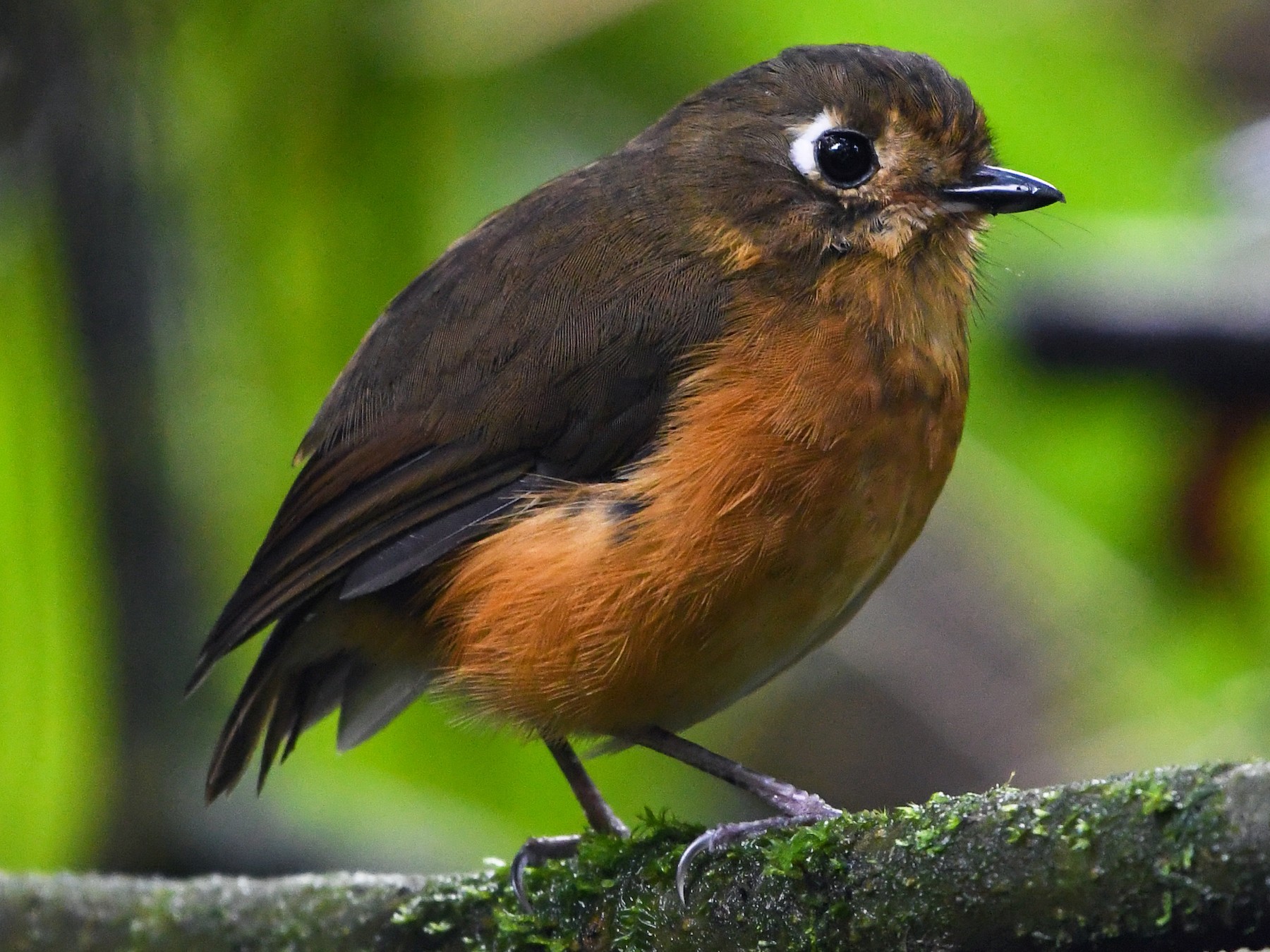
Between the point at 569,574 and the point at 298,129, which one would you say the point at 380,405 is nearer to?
the point at 569,574

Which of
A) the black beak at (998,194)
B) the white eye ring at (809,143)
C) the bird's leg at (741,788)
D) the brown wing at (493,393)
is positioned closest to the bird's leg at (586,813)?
the bird's leg at (741,788)

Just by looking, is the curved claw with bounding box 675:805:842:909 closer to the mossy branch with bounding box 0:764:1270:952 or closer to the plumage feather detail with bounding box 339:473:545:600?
the mossy branch with bounding box 0:764:1270:952

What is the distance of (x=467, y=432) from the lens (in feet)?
11.7

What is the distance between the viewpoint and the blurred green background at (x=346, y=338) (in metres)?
4.50

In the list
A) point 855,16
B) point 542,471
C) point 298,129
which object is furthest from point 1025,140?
point 542,471

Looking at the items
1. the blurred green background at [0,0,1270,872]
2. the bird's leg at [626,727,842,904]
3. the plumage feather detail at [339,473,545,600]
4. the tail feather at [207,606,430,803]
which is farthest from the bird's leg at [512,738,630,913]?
the blurred green background at [0,0,1270,872]

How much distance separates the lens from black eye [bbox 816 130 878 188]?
352 cm

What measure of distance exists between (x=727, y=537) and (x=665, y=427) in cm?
35

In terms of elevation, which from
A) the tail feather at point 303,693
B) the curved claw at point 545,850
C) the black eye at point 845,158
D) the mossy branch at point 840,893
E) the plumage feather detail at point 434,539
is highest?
the black eye at point 845,158

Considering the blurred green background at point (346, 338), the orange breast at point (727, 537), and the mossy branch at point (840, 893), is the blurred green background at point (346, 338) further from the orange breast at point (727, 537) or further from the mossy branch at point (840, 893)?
the mossy branch at point (840, 893)

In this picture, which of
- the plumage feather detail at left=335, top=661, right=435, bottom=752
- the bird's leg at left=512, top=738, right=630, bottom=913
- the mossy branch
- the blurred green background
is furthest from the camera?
the blurred green background

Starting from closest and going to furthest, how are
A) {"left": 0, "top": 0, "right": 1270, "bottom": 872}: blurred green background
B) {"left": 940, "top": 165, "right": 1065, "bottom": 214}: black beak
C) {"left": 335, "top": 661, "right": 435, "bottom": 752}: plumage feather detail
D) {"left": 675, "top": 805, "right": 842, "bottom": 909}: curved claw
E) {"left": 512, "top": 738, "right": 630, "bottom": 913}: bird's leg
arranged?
{"left": 675, "top": 805, "right": 842, "bottom": 909}: curved claw < {"left": 940, "top": 165, "right": 1065, "bottom": 214}: black beak < {"left": 512, "top": 738, "right": 630, "bottom": 913}: bird's leg < {"left": 335, "top": 661, "right": 435, "bottom": 752}: plumage feather detail < {"left": 0, "top": 0, "right": 1270, "bottom": 872}: blurred green background

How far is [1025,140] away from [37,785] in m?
4.26

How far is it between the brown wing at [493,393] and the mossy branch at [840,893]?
642 millimetres
